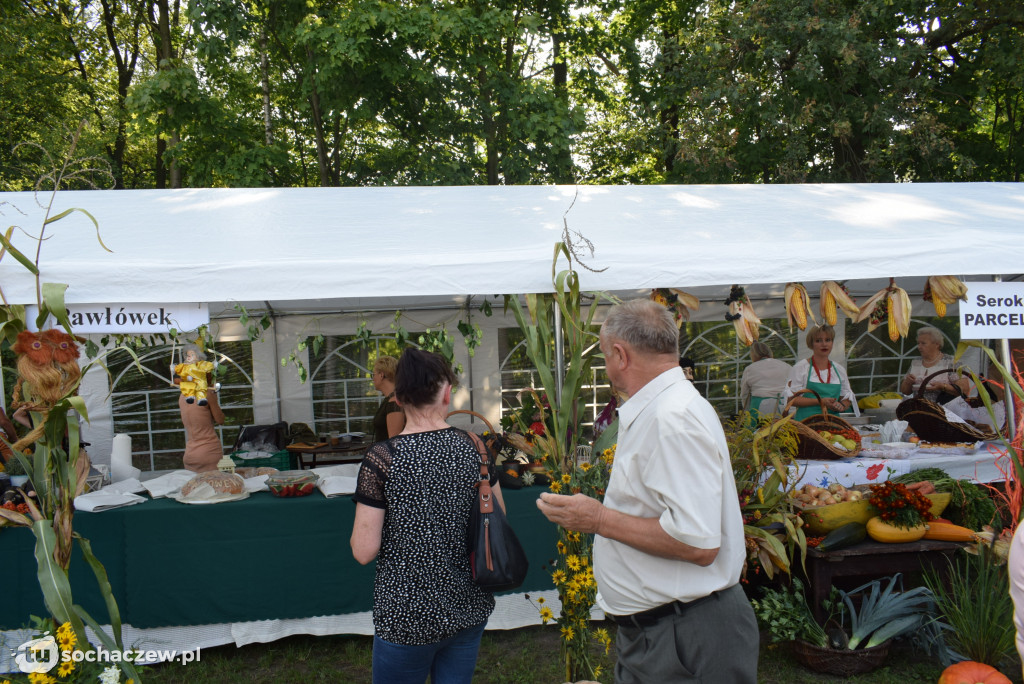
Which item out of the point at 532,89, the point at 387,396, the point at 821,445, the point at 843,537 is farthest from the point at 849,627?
the point at 532,89

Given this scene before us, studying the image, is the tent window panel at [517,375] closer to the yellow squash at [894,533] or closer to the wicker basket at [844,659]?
the yellow squash at [894,533]

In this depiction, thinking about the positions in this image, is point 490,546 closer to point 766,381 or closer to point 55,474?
point 55,474

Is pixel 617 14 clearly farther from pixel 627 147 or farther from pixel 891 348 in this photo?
pixel 891 348

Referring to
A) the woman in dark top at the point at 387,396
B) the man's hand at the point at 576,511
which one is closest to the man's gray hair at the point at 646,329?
the man's hand at the point at 576,511

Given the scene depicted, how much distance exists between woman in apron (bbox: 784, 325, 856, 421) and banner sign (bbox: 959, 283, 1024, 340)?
1257 millimetres

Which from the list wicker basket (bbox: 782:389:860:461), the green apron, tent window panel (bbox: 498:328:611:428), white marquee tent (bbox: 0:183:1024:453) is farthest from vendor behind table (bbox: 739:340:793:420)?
tent window panel (bbox: 498:328:611:428)

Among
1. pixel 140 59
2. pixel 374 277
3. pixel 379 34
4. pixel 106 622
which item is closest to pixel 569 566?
pixel 374 277

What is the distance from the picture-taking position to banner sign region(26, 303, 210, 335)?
321 centimetres

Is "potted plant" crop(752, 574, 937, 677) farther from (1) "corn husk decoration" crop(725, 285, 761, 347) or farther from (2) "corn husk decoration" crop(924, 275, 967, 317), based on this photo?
(2) "corn husk decoration" crop(924, 275, 967, 317)

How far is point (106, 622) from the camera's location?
3719 millimetres

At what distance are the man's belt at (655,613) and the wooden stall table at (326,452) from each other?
16.0 ft

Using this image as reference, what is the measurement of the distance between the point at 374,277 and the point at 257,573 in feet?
5.39

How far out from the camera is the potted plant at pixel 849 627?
11.4 feet

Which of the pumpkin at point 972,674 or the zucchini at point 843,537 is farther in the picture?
the zucchini at point 843,537
